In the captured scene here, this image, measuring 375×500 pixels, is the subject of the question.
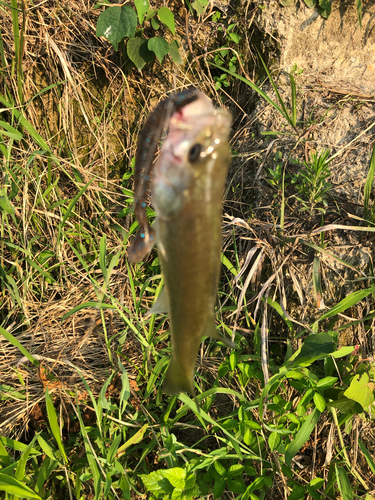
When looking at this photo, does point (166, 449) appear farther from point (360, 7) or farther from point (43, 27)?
point (360, 7)

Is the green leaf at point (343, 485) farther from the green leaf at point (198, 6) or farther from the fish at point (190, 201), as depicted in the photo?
the green leaf at point (198, 6)

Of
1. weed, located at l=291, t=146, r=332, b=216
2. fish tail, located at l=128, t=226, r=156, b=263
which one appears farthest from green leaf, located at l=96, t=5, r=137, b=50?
fish tail, located at l=128, t=226, r=156, b=263

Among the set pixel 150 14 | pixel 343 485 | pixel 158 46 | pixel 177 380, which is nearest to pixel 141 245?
pixel 177 380

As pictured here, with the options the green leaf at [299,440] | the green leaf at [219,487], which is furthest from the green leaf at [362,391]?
the green leaf at [219,487]

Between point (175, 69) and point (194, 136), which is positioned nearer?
point (194, 136)

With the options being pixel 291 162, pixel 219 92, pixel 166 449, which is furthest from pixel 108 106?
pixel 166 449

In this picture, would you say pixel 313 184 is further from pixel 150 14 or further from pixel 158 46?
pixel 150 14

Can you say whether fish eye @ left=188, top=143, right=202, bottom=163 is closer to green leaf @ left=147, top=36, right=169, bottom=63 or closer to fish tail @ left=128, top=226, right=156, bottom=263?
fish tail @ left=128, top=226, right=156, bottom=263
